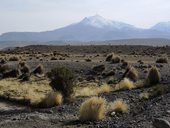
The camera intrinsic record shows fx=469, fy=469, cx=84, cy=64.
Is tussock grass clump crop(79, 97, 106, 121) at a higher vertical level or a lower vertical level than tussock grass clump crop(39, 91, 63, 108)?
higher

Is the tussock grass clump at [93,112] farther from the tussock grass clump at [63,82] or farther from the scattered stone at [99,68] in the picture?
the scattered stone at [99,68]

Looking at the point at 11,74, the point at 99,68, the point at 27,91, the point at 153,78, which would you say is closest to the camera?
the point at 27,91

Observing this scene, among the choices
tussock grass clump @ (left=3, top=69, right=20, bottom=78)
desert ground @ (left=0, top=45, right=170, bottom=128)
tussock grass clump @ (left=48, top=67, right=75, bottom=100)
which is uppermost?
tussock grass clump @ (left=48, top=67, right=75, bottom=100)

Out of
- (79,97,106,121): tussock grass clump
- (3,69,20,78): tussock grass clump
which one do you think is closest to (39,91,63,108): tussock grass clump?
(79,97,106,121): tussock grass clump

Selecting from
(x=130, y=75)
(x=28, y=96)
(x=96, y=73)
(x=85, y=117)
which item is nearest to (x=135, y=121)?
Result: (x=85, y=117)

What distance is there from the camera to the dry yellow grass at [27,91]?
25.8 m

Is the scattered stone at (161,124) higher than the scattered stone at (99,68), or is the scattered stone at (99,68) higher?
the scattered stone at (161,124)

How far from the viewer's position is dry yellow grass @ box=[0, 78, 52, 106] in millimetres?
25753

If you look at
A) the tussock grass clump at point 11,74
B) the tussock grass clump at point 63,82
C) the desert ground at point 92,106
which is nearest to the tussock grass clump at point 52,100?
the desert ground at point 92,106

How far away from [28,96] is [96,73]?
609 inches

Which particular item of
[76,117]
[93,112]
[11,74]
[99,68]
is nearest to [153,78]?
[76,117]

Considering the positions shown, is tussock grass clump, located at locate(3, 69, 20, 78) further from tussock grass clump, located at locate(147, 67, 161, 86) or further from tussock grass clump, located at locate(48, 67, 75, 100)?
tussock grass clump, located at locate(48, 67, 75, 100)

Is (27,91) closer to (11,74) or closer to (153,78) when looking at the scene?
(153,78)

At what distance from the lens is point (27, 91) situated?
96.1 feet
